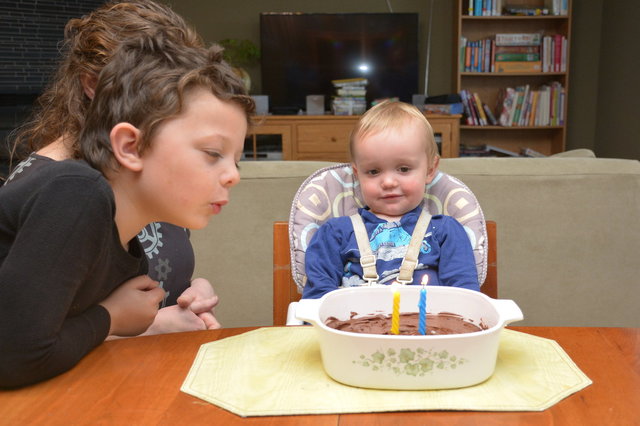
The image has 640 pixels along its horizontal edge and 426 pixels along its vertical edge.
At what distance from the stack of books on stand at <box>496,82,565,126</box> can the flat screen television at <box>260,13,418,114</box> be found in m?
0.89

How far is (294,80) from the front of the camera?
239 inches

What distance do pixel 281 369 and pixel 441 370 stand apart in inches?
8.8

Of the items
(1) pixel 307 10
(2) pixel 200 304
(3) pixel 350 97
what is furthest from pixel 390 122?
(1) pixel 307 10

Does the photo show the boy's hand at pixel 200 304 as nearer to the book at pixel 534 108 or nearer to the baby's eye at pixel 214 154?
the baby's eye at pixel 214 154

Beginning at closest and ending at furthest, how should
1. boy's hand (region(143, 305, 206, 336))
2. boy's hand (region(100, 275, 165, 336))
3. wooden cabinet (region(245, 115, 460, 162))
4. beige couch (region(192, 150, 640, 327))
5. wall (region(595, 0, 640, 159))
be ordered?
boy's hand (region(100, 275, 165, 336)), boy's hand (region(143, 305, 206, 336)), beige couch (region(192, 150, 640, 327)), wall (region(595, 0, 640, 159)), wooden cabinet (region(245, 115, 460, 162))

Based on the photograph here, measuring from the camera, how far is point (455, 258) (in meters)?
1.52

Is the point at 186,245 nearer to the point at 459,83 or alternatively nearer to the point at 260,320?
the point at 260,320

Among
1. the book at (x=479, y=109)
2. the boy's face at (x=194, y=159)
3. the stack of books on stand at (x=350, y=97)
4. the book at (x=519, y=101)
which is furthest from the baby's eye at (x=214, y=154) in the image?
the book at (x=519, y=101)

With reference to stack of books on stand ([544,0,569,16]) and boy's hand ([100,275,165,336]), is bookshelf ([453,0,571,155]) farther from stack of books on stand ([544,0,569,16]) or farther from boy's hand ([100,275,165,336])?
boy's hand ([100,275,165,336])

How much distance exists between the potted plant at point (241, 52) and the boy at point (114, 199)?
506 cm

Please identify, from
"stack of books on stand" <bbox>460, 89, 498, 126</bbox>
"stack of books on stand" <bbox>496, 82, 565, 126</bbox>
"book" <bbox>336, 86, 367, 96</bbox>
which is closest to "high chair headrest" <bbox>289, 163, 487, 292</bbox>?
"book" <bbox>336, 86, 367, 96</bbox>

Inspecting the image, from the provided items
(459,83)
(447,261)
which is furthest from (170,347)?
(459,83)

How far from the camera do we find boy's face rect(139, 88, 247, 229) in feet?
2.97

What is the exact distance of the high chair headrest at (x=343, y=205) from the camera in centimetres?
156
